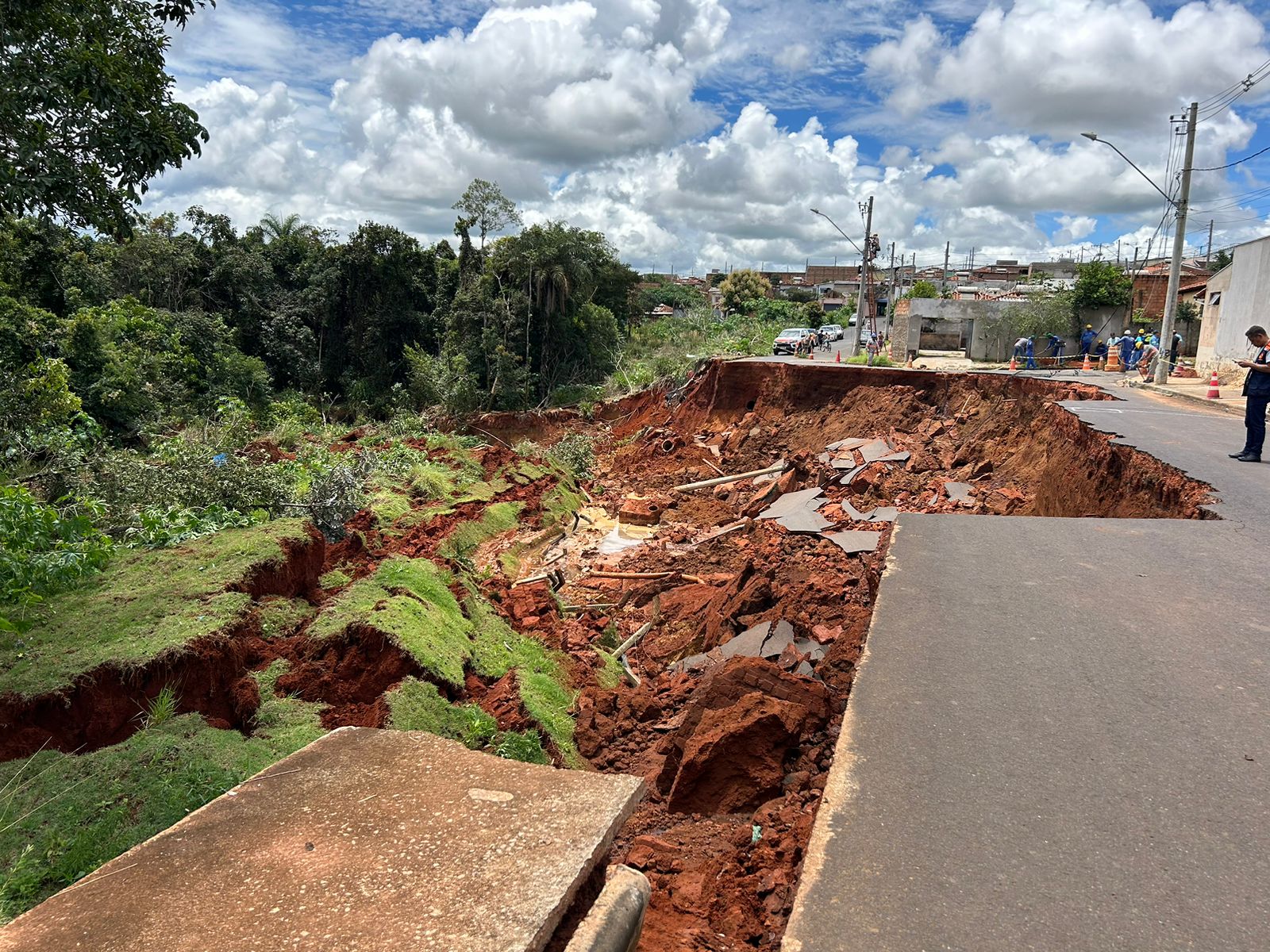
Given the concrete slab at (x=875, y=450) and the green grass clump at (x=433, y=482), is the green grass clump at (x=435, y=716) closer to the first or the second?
the green grass clump at (x=433, y=482)

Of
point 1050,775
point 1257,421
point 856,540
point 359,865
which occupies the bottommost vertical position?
point 856,540

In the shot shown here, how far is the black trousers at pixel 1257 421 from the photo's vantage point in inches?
383

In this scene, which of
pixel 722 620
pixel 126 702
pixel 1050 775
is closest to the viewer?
pixel 1050 775

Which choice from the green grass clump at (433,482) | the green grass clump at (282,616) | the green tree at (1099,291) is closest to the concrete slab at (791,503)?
the green grass clump at (433,482)

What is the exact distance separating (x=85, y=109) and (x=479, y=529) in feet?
33.9

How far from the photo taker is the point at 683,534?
656 inches

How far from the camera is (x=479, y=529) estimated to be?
48.7 ft

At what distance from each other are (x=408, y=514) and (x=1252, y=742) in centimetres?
1245

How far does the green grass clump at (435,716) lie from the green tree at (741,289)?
70777 mm

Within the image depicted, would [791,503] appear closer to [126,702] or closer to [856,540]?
[856,540]

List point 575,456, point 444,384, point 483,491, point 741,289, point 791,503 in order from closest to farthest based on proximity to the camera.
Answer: point 791,503
point 483,491
point 575,456
point 444,384
point 741,289

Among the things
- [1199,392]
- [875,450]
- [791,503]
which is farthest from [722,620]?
[1199,392]

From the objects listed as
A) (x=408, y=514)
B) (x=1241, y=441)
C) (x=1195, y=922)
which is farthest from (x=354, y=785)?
(x=1241, y=441)

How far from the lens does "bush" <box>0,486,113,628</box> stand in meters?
5.63
